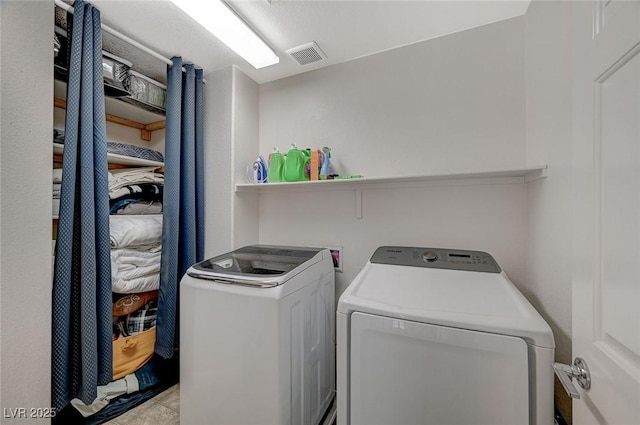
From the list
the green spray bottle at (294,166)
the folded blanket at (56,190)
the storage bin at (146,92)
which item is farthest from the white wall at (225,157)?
the folded blanket at (56,190)

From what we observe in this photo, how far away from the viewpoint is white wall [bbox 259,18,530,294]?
5.22 feet

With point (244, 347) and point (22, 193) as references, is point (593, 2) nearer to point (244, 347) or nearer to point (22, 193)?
point (244, 347)

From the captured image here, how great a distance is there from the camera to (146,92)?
1.91 metres

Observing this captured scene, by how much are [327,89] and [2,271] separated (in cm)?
210

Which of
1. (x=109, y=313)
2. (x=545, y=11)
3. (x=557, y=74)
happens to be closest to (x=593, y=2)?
(x=557, y=74)

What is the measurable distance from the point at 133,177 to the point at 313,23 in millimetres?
1638

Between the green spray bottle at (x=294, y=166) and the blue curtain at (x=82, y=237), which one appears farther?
the green spray bottle at (x=294, y=166)

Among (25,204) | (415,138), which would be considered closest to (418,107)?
(415,138)

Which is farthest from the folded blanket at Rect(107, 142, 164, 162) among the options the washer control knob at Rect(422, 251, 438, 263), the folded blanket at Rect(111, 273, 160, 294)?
the washer control knob at Rect(422, 251, 438, 263)

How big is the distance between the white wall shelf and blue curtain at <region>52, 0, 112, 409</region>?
88cm

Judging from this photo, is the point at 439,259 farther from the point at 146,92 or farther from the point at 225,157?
the point at 146,92

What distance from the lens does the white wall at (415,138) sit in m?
1.59

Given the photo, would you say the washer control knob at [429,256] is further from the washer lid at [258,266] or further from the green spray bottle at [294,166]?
the green spray bottle at [294,166]

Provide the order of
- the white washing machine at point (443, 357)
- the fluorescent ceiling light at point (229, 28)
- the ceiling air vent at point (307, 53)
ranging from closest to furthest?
1. the white washing machine at point (443, 357)
2. the fluorescent ceiling light at point (229, 28)
3. the ceiling air vent at point (307, 53)
